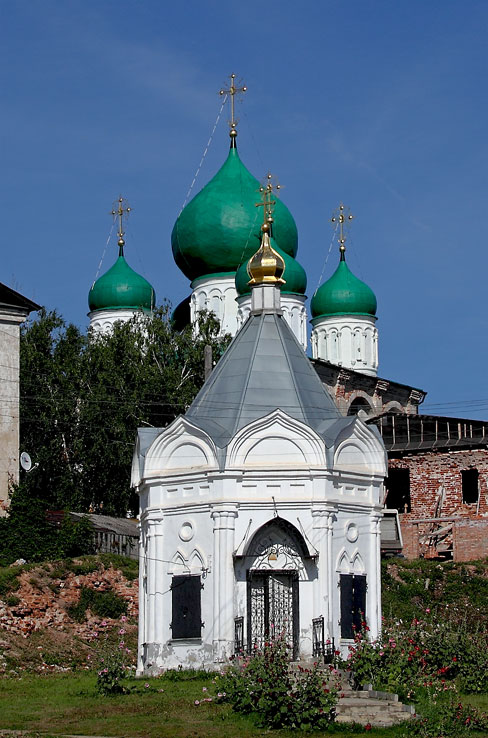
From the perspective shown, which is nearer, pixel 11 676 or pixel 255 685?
pixel 255 685

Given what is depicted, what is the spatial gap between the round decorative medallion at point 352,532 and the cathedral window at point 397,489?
15834mm

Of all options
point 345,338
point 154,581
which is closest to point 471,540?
point 154,581

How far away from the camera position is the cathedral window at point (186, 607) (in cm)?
1741

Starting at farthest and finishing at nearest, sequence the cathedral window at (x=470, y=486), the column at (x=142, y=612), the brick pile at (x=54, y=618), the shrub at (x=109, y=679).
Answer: the cathedral window at (x=470, y=486), the brick pile at (x=54, y=618), the column at (x=142, y=612), the shrub at (x=109, y=679)

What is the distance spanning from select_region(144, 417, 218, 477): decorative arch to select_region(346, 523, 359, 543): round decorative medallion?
7.32 ft

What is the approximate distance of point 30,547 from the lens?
2566 cm

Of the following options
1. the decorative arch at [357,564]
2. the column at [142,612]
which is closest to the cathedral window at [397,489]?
the decorative arch at [357,564]

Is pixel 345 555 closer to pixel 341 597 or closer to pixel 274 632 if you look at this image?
pixel 341 597

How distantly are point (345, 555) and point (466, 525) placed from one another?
41.4 ft

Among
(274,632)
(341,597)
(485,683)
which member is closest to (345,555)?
(341,597)

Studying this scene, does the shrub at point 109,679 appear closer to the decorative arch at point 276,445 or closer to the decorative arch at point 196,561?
the decorative arch at point 196,561

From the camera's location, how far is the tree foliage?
33.6m

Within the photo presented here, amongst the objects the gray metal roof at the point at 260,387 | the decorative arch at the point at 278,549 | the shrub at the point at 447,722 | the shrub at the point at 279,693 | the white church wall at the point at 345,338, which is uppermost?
the white church wall at the point at 345,338

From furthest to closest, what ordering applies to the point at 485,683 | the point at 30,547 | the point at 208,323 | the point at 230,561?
the point at 208,323
the point at 30,547
the point at 230,561
the point at 485,683
